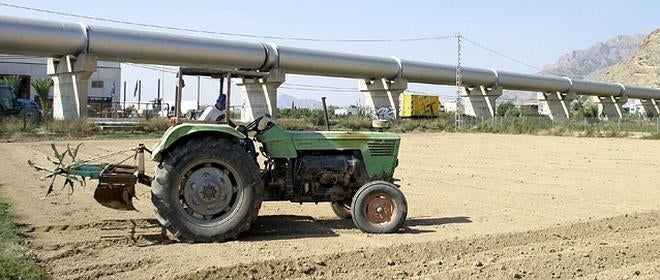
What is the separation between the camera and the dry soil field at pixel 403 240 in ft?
21.2

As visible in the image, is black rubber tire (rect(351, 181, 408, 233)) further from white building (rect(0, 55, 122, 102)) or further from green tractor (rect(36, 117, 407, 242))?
white building (rect(0, 55, 122, 102))

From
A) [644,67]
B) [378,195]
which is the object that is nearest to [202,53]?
[378,195]

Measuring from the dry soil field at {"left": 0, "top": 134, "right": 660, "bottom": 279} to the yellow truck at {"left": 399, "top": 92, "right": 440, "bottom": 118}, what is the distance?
152 feet

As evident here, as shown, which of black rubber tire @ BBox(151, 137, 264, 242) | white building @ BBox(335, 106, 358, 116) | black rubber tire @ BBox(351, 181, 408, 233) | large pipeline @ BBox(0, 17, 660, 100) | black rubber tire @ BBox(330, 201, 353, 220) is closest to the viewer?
black rubber tire @ BBox(151, 137, 264, 242)

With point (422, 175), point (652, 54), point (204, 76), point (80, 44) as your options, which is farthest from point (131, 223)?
point (652, 54)

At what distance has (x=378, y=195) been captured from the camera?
340 inches

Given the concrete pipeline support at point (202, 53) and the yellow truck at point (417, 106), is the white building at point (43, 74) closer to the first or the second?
the concrete pipeline support at point (202, 53)

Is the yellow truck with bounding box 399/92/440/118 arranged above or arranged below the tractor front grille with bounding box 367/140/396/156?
above

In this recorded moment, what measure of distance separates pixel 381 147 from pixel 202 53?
102 ft

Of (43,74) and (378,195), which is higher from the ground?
(43,74)

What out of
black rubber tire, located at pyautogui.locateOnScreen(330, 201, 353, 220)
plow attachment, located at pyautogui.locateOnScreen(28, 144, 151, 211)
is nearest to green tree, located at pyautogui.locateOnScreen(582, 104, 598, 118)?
black rubber tire, located at pyautogui.locateOnScreen(330, 201, 353, 220)

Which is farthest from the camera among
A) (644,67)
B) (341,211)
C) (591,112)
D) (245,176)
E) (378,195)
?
(644,67)

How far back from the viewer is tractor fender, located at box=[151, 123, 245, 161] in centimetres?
766

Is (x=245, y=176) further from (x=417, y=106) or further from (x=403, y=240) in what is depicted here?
(x=417, y=106)
